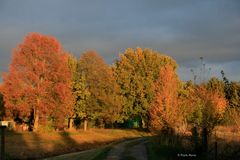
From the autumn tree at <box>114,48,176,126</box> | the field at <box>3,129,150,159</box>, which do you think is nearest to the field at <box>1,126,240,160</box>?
the field at <box>3,129,150,159</box>

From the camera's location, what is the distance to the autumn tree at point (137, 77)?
2916 inches

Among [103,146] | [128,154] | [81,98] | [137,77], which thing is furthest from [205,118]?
[137,77]

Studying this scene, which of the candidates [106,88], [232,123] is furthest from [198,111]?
[106,88]

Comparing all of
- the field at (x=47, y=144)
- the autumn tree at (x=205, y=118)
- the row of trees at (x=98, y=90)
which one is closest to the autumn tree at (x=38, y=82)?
the row of trees at (x=98, y=90)

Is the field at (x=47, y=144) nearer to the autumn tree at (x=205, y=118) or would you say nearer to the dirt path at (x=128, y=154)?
the dirt path at (x=128, y=154)

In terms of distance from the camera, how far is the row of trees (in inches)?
1227

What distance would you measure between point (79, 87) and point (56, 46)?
9.64 meters

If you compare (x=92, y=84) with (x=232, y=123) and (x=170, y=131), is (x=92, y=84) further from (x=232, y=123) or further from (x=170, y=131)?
(x=232, y=123)

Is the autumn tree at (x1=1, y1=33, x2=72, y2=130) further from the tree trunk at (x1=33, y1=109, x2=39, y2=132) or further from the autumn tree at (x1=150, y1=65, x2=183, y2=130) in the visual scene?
the autumn tree at (x1=150, y1=65, x2=183, y2=130)

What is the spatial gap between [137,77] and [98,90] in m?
9.82

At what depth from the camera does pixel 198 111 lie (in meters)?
24.1

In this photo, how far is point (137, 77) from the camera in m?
75.1

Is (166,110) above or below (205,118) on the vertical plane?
above

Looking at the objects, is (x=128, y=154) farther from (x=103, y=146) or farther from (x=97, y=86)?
(x=97, y=86)
